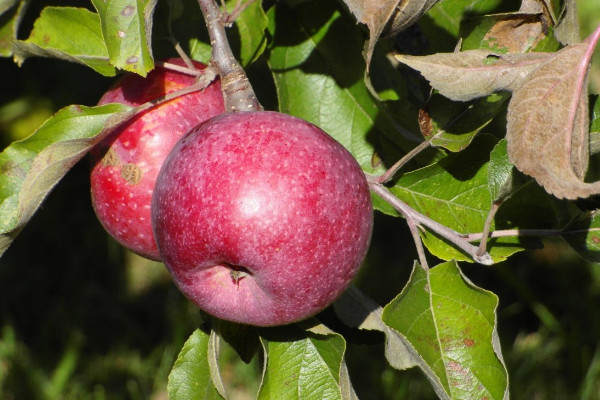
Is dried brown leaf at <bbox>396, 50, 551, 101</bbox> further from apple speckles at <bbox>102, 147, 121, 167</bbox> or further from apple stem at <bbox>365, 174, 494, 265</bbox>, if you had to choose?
apple speckles at <bbox>102, 147, 121, 167</bbox>

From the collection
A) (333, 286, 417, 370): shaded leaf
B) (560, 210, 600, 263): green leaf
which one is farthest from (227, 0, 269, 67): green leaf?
(560, 210, 600, 263): green leaf

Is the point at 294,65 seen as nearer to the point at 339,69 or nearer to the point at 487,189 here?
the point at 339,69

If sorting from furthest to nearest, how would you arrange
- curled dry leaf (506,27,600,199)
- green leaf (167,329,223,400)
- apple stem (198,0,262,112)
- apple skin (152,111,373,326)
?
green leaf (167,329,223,400), apple stem (198,0,262,112), apple skin (152,111,373,326), curled dry leaf (506,27,600,199)

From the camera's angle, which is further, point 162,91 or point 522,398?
point 522,398

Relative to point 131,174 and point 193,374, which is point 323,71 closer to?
point 131,174

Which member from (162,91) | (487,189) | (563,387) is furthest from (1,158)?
(563,387)

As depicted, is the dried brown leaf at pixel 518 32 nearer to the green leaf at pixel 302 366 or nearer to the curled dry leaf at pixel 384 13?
the curled dry leaf at pixel 384 13

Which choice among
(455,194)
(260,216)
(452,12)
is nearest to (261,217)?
(260,216)
